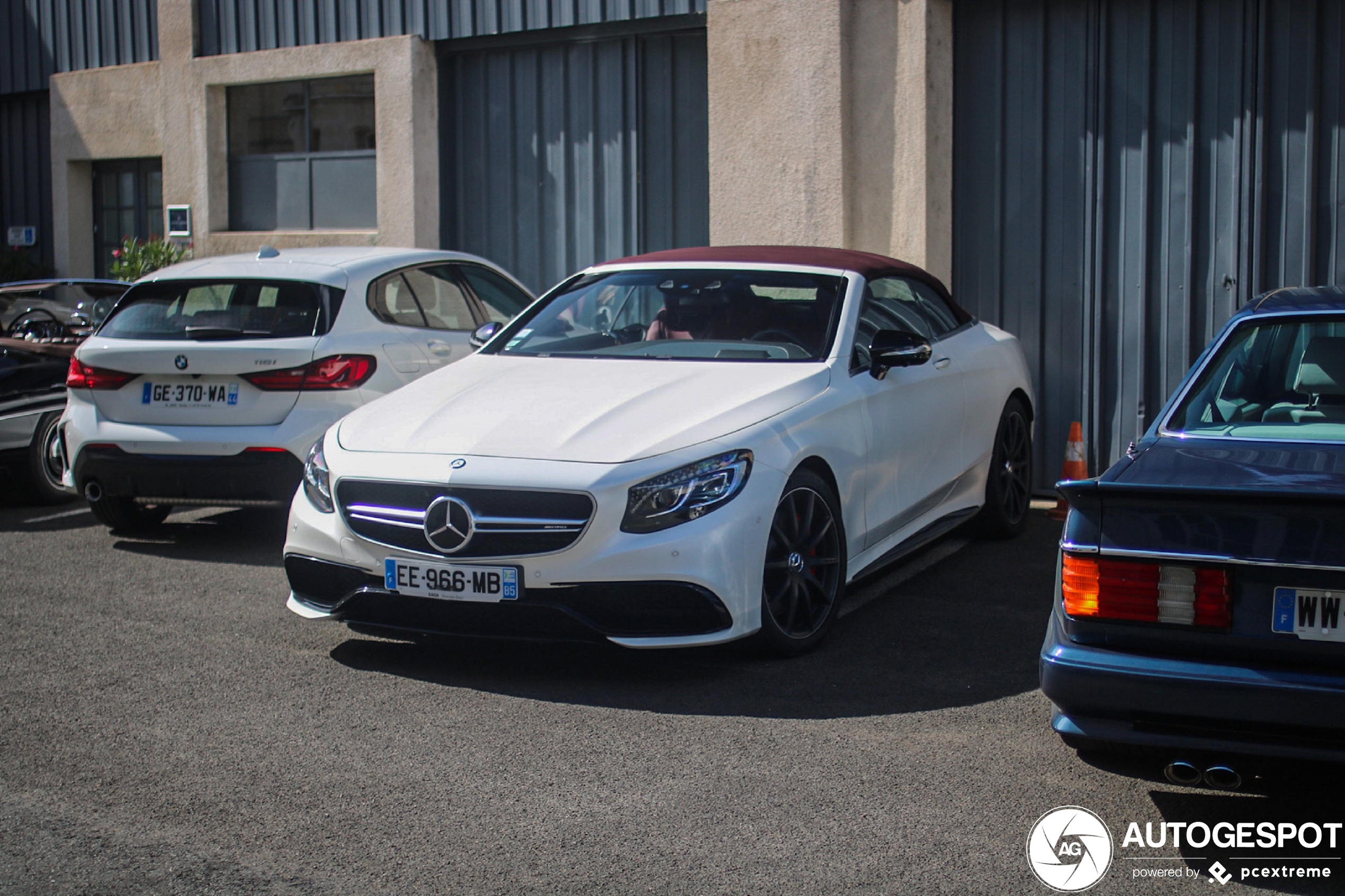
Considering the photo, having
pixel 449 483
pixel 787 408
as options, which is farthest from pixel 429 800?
pixel 787 408

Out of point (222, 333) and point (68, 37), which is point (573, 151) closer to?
point (222, 333)

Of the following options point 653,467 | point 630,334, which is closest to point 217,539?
point 630,334

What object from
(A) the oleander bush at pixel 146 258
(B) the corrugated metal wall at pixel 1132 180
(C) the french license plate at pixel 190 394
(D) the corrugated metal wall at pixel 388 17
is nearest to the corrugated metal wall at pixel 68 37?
(D) the corrugated metal wall at pixel 388 17

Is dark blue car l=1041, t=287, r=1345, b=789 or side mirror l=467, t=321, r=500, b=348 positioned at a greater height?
side mirror l=467, t=321, r=500, b=348

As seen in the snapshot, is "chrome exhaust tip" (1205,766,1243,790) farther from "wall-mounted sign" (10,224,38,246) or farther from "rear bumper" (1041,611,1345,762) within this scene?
"wall-mounted sign" (10,224,38,246)

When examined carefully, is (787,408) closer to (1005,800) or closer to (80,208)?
(1005,800)

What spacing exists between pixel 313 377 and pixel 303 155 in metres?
7.32

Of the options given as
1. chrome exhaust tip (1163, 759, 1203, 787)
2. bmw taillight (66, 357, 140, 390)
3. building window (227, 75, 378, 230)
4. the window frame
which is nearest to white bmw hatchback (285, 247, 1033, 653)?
the window frame

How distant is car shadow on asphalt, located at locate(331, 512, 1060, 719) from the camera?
16.4 feet

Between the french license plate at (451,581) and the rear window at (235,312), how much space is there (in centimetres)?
263

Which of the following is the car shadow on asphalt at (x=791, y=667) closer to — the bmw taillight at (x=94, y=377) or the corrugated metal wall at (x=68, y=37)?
the bmw taillight at (x=94, y=377)

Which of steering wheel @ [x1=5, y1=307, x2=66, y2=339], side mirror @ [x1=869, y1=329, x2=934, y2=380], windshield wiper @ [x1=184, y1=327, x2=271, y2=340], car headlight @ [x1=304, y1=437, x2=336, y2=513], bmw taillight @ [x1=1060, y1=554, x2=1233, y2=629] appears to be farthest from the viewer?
steering wheel @ [x1=5, y1=307, x2=66, y2=339]

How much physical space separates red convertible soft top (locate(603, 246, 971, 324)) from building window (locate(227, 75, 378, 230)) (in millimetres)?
7077

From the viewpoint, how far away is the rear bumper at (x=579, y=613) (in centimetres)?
496
